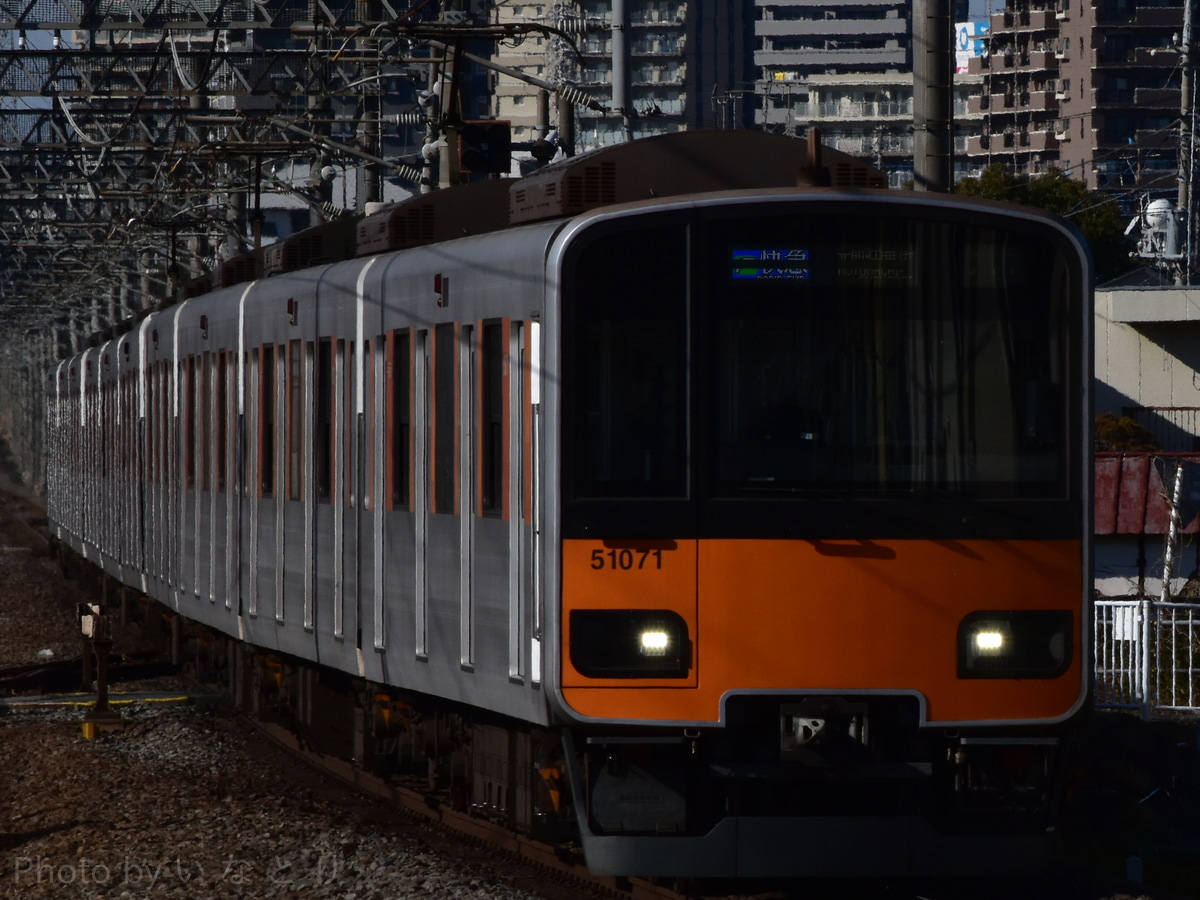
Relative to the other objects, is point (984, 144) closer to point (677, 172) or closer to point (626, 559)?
point (677, 172)

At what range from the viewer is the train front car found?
7.02 meters

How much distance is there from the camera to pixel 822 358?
7.07 meters

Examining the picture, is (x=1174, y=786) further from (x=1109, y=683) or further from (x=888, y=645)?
(x=888, y=645)

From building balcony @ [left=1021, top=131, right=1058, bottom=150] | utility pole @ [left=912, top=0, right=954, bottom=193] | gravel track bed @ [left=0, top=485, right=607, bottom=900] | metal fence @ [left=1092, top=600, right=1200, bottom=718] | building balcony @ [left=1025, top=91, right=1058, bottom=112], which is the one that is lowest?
gravel track bed @ [left=0, top=485, right=607, bottom=900]

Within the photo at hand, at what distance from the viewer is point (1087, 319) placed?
724 cm

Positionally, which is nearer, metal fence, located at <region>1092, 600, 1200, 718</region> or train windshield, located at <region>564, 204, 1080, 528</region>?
train windshield, located at <region>564, 204, 1080, 528</region>

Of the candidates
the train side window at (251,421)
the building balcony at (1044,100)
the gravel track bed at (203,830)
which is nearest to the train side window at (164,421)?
the gravel track bed at (203,830)

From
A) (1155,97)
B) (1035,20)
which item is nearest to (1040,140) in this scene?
(1035,20)

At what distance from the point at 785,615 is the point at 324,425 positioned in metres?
4.04

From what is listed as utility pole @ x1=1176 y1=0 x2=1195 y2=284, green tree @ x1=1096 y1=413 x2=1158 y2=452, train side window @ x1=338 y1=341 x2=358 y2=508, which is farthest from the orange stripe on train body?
utility pole @ x1=1176 y1=0 x2=1195 y2=284

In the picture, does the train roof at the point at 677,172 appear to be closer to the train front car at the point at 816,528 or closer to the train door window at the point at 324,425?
the train front car at the point at 816,528

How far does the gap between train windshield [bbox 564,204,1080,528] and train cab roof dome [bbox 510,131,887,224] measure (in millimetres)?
703

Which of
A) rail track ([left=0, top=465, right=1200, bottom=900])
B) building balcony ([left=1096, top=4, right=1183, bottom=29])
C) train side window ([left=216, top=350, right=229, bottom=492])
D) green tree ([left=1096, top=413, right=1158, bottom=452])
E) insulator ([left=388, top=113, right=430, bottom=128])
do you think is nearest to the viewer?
rail track ([left=0, top=465, right=1200, bottom=900])

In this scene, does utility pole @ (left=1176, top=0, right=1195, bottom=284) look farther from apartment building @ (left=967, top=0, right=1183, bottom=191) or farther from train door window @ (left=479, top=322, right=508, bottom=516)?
apartment building @ (left=967, top=0, right=1183, bottom=191)
